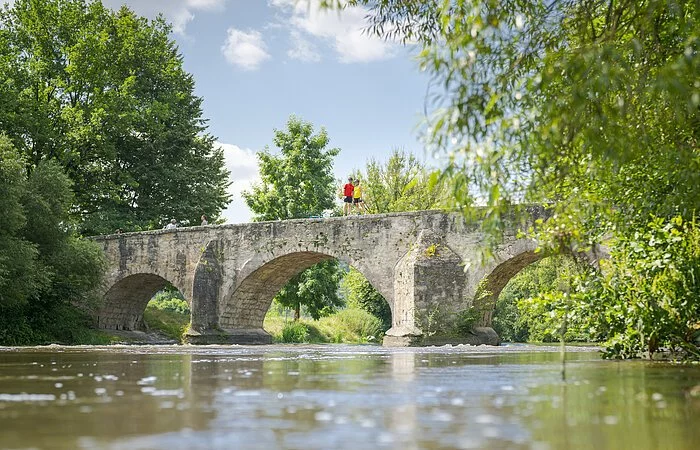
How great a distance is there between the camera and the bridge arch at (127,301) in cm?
3028

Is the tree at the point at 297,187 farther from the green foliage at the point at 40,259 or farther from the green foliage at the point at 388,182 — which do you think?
the green foliage at the point at 40,259

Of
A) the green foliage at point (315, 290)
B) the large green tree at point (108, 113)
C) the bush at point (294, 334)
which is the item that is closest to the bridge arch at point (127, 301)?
the large green tree at point (108, 113)

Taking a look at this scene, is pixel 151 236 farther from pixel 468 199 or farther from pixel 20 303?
pixel 468 199

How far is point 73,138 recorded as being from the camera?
3061 cm

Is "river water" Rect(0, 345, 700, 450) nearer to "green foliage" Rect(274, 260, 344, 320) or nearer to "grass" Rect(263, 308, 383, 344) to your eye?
"grass" Rect(263, 308, 383, 344)

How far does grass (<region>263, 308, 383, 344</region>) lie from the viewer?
111 feet

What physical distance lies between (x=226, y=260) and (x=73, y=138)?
25.7 feet

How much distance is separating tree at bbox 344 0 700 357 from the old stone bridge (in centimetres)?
990

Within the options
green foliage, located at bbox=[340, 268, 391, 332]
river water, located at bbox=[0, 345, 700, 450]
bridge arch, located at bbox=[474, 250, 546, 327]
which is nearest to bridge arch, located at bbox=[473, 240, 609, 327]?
bridge arch, located at bbox=[474, 250, 546, 327]

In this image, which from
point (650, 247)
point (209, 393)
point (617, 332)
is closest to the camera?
point (209, 393)

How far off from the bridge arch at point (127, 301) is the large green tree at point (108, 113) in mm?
2976

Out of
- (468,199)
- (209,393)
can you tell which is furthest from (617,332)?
(209,393)

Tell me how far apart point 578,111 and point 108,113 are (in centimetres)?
2716

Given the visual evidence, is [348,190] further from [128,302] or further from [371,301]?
[371,301]
